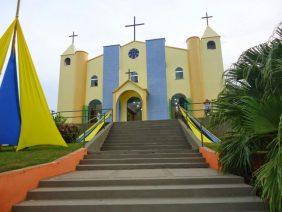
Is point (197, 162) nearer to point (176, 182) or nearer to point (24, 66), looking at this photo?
point (176, 182)

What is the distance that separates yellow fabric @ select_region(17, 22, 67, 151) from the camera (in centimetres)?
846

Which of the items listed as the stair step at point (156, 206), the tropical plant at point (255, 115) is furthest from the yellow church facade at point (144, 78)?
the stair step at point (156, 206)

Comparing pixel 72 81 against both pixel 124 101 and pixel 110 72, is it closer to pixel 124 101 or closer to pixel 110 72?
pixel 110 72

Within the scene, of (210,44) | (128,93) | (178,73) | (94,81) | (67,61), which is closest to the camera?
(128,93)

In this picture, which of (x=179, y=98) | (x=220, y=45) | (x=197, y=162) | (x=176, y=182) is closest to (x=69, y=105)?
(x=179, y=98)

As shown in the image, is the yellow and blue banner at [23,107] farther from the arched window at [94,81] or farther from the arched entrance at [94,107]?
the arched window at [94,81]

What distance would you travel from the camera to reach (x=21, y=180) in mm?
4438

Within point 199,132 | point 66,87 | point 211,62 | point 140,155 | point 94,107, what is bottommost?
point 140,155

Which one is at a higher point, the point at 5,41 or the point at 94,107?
the point at 94,107

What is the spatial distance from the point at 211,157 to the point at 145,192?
2900mm

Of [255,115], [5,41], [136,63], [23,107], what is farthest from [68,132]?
[136,63]

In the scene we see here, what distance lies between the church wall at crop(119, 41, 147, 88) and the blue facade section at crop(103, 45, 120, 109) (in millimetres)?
400

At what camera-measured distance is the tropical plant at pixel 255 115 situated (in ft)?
10.5

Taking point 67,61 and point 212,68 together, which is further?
point 67,61
